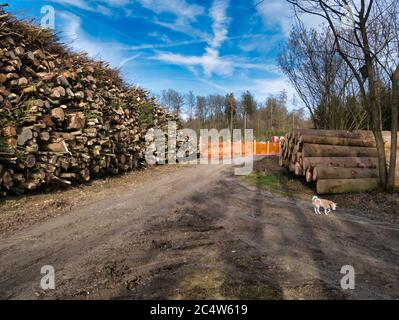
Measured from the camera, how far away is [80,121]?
8.43 m

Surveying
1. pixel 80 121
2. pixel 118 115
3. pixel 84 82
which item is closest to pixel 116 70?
pixel 118 115

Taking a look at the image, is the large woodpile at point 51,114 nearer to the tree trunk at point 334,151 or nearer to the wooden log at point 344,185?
the tree trunk at point 334,151

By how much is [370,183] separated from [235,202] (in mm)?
4319

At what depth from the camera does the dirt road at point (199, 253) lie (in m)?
2.92

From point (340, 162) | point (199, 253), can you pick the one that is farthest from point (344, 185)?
point (199, 253)

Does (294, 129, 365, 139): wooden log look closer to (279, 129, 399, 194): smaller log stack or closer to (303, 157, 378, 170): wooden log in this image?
(279, 129, 399, 194): smaller log stack

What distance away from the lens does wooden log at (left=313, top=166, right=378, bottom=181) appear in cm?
841

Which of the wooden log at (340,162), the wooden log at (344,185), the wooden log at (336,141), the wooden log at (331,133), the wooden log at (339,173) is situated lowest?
the wooden log at (344,185)

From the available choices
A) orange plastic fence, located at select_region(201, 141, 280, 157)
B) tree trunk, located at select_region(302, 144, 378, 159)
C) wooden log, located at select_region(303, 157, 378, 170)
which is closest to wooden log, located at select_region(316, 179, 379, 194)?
wooden log, located at select_region(303, 157, 378, 170)

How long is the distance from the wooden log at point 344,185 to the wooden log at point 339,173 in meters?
0.15

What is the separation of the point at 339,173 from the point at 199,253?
6348 millimetres

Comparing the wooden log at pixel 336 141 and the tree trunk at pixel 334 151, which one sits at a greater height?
the wooden log at pixel 336 141

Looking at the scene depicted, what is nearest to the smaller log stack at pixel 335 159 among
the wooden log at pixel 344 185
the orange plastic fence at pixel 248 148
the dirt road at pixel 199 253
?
the wooden log at pixel 344 185

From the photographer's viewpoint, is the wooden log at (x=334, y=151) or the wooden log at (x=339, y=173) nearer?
the wooden log at (x=339, y=173)
